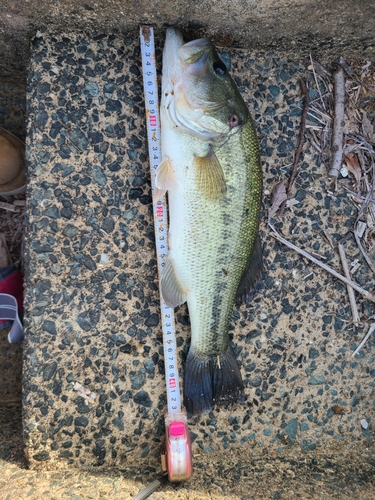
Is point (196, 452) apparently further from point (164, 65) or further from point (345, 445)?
point (164, 65)

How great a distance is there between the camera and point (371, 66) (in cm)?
284

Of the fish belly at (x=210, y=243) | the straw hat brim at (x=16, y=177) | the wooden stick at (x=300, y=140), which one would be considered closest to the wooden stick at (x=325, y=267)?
the wooden stick at (x=300, y=140)

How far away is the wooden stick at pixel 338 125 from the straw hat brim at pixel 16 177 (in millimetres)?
2117

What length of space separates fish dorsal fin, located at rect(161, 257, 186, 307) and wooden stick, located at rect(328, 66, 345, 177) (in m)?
1.28

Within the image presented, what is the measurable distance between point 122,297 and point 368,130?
1987mm

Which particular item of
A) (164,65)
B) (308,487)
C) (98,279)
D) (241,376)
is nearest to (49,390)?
(98,279)

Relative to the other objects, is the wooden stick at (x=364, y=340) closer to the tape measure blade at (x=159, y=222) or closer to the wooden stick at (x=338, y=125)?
the wooden stick at (x=338, y=125)

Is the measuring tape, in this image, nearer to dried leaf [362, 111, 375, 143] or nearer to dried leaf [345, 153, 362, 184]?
dried leaf [345, 153, 362, 184]

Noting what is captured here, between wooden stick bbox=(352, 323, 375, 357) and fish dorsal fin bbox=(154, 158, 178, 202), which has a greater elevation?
fish dorsal fin bbox=(154, 158, 178, 202)

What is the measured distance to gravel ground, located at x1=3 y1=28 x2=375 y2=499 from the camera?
2.47 metres

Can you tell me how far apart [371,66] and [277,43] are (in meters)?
0.71

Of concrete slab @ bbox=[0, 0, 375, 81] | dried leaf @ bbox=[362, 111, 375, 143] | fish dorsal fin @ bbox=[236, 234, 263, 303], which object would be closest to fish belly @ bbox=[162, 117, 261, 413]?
fish dorsal fin @ bbox=[236, 234, 263, 303]

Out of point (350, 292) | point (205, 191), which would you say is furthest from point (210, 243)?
point (350, 292)

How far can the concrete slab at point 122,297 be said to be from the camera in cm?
248
